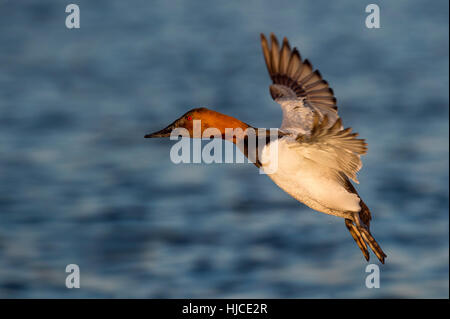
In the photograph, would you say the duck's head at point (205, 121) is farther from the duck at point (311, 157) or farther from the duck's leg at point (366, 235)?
the duck's leg at point (366, 235)

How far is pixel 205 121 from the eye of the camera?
529 cm

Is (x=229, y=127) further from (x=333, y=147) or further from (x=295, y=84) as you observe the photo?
(x=295, y=84)

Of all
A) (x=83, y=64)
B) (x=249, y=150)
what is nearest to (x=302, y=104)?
(x=249, y=150)

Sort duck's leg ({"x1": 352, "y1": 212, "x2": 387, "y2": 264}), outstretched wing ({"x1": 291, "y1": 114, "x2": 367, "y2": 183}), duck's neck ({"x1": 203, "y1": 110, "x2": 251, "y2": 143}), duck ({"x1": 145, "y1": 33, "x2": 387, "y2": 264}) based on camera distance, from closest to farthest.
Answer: outstretched wing ({"x1": 291, "y1": 114, "x2": 367, "y2": 183}) → duck ({"x1": 145, "y1": 33, "x2": 387, "y2": 264}) → duck's neck ({"x1": 203, "y1": 110, "x2": 251, "y2": 143}) → duck's leg ({"x1": 352, "y1": 212, "x2": 387, "y2": 264})

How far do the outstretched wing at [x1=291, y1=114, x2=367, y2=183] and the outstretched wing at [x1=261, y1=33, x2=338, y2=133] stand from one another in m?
0.89

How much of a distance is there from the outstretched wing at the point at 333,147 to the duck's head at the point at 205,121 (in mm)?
517

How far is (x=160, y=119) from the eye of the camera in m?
14.7

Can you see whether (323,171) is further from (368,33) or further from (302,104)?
(368,33)

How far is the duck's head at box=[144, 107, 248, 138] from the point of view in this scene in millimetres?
5188

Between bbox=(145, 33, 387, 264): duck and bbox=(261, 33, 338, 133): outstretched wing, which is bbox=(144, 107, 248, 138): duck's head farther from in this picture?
bbox=(261, 33, 338, 133): outstretched wing

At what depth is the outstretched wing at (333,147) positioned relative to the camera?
15.2 feet

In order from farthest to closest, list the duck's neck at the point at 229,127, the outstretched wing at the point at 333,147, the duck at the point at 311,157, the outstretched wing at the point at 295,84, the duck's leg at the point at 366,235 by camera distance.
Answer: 1. the outstretched wing at the point at 295,84
2. the duck's leg at the point at 366,235
3. the duck's neck at the point at 229,127
4. the duck at the point at 311,157
5. the outstretched wing at the point at 333,147

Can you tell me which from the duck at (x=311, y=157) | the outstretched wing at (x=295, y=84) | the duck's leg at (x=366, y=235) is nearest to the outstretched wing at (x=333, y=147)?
the duck at (x=311, y=157)

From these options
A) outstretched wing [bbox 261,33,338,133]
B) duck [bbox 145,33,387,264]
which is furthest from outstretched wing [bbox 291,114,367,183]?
outstretched wing [bbox 261,33,338,133]
